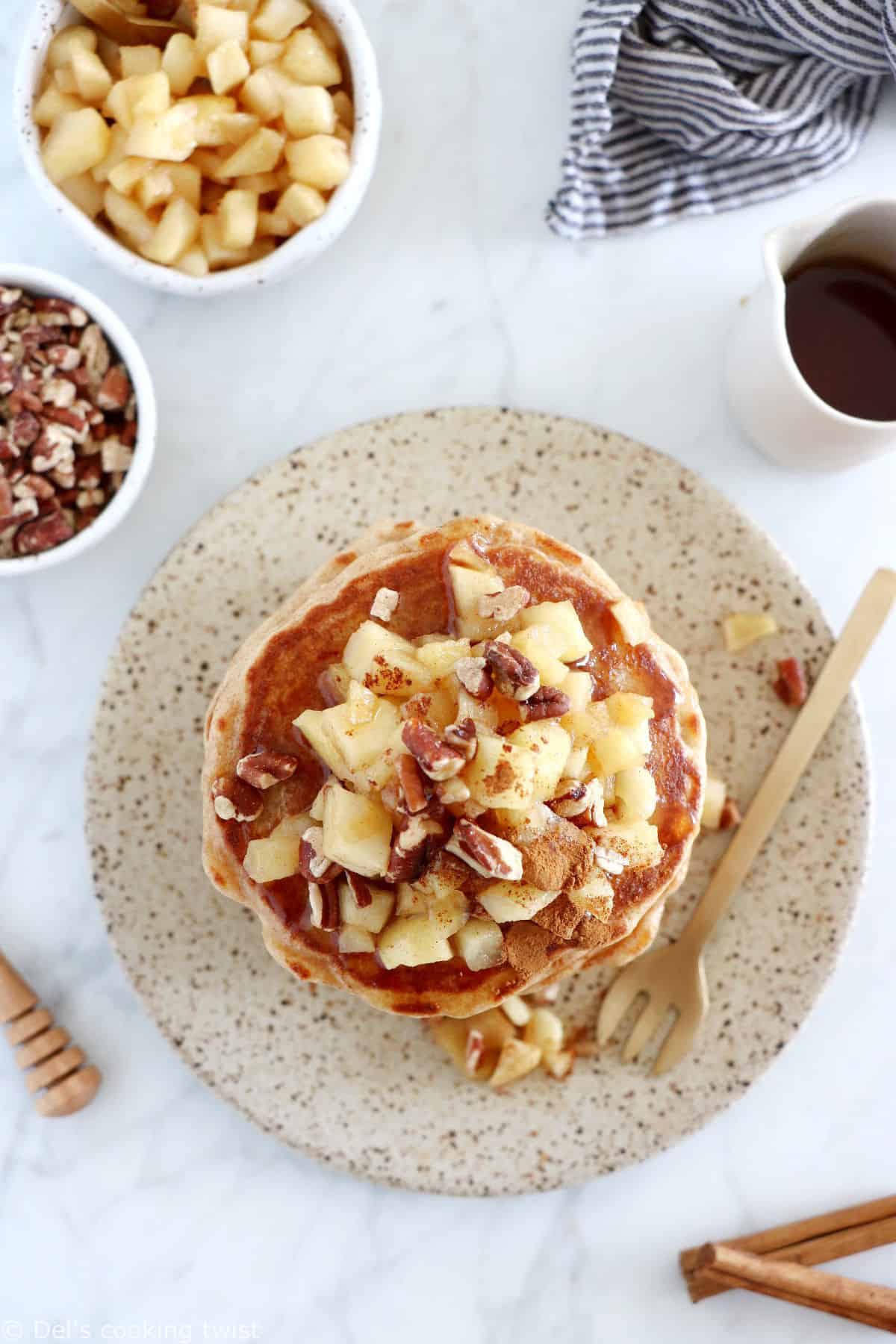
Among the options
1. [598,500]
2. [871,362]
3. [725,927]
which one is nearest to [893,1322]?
[725,927]

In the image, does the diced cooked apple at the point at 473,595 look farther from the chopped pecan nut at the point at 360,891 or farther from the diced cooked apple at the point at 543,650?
the chopped pecan nut at the point at 360,891

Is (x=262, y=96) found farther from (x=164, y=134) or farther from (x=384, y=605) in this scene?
(x=384, y=605)

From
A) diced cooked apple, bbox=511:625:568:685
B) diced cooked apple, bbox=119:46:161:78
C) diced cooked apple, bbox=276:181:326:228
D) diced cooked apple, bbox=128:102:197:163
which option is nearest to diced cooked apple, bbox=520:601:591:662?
diced cooked apple, bbox=511:625:568:685

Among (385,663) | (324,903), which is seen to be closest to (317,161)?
(385,663)

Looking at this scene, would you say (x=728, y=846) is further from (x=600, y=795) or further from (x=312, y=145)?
(x=312, y=145)

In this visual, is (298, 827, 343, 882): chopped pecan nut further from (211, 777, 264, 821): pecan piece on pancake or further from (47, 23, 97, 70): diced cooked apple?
(47, 23, 97, 70): diced cooked apple

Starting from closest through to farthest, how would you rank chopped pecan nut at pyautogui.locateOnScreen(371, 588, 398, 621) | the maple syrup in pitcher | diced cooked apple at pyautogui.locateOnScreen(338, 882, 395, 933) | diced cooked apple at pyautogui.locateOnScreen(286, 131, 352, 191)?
diced cooked apple at pyautogui.locateOnScreen(338, 882, 395, 933)
chopped pecan nut at pyautogui.locateOnScreen(371, 588, 398, 621)
diced cooked apple at pyautogui.locateOnScreen(286, 131, 352, 191)
the maple syrup in pitcher

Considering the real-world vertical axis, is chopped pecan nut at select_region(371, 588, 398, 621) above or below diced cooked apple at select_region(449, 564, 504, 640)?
above

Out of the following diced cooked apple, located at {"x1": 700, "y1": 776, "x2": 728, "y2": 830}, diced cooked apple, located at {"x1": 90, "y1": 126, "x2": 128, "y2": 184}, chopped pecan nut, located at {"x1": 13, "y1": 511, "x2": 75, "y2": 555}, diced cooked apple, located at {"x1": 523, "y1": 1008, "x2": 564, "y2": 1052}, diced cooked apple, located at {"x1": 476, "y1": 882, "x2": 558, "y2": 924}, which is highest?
diced cooked apple, located at {"x1": 90, "y1": 126, "x2": 128, "y2": 184}

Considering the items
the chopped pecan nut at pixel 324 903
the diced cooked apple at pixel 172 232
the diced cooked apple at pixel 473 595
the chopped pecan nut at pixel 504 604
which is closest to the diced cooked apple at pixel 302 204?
the diced cooked apple at pixel 172 232
